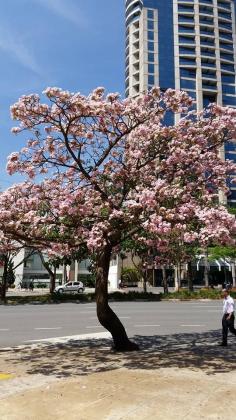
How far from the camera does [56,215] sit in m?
11.4

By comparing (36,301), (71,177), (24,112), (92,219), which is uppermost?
(24,112)

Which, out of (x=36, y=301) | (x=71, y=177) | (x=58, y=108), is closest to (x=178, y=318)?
(x=71, y=177)

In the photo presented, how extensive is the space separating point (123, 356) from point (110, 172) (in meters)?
4.97

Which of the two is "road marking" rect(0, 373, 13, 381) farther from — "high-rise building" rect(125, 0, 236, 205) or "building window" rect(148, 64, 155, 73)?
"building window" rect(148, 64, 155, 73)

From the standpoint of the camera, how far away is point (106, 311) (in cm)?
1130

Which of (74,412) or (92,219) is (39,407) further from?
(92,219)

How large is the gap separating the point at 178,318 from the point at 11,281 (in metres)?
56.2

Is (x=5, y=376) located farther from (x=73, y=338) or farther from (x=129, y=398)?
(x=73, y=338)

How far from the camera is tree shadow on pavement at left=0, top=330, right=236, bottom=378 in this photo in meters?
9.27

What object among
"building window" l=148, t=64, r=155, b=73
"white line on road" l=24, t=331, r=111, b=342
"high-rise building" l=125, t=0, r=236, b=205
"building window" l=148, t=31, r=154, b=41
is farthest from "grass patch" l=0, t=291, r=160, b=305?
"building window" l=148, t=31, r=154, b=41

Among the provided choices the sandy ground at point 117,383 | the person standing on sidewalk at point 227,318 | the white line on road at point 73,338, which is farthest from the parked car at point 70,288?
the person standing on sidewalk at point 227,318

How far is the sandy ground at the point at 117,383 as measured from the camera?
247 inches

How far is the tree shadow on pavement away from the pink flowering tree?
2.97 feet

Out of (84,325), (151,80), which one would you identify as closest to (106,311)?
(84,325)
